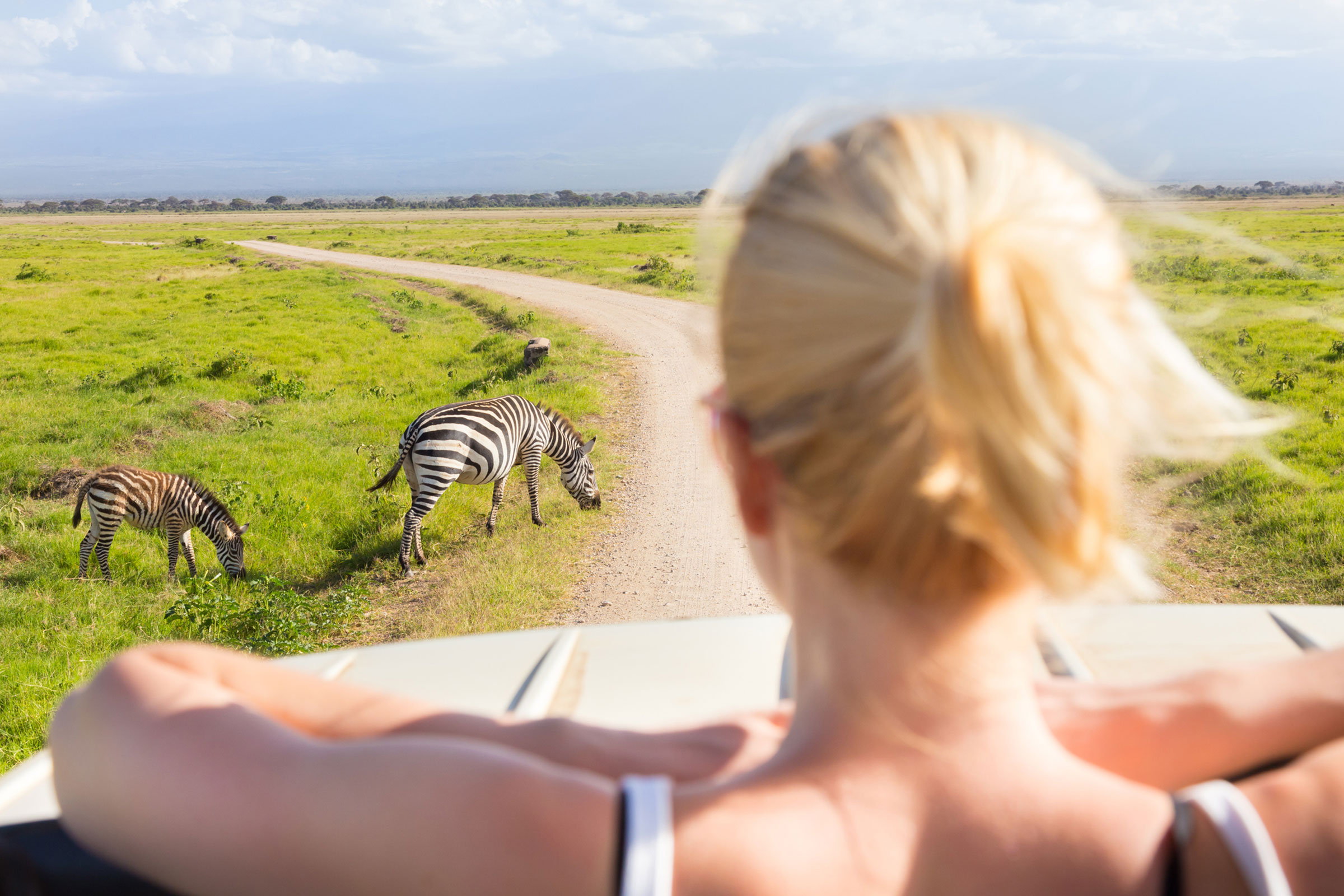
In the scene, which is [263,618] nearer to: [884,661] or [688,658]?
[688,658]

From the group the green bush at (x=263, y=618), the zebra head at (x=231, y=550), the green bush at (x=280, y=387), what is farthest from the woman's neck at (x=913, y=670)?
the green bush at (x=280, y=387)

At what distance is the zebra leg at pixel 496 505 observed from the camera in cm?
811

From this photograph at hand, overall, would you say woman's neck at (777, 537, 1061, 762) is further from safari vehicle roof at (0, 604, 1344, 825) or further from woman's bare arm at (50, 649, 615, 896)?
safari vehicle roof at (0, 604, 1344, 825)

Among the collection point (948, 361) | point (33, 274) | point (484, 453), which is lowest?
point (484, 453)

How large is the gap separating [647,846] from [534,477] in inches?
304

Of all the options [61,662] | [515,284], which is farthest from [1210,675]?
[515,284]

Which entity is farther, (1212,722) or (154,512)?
(154,512)

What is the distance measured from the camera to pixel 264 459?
9.66m

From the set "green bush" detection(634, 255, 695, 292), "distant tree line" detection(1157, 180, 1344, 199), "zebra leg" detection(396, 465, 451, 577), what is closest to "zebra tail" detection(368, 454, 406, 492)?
"zebra leg" detection(396, 465, 451, 577)

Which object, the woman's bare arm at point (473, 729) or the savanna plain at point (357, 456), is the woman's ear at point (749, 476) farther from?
the woman's bare arm at point (473, 729)

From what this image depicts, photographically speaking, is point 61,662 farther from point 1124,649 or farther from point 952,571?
point 952,571

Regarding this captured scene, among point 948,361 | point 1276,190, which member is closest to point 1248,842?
point 948,361

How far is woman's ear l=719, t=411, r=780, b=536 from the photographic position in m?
0.94

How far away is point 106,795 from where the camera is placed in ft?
3.25
